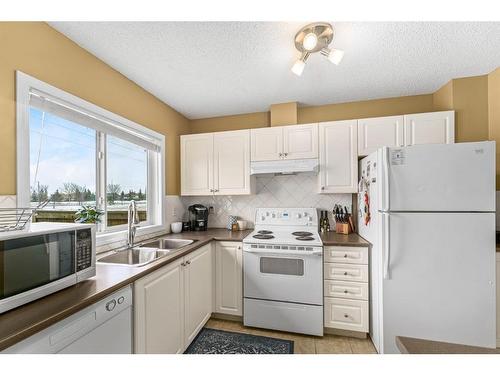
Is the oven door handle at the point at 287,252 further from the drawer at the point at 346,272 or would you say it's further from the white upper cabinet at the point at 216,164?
the white upper cabinet at the point at 216,164

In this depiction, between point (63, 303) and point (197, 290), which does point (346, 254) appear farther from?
point (63, 303)

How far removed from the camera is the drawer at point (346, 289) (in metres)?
1.93

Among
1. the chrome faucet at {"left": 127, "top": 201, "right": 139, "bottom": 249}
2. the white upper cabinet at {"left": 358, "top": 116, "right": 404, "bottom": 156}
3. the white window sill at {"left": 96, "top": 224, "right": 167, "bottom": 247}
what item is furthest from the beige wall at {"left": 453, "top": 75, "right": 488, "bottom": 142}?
the white window sill at {"left": 96, "top": 224, "right": 167, "bottom": 247}

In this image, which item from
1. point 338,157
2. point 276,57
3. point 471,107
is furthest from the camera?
point 338,157

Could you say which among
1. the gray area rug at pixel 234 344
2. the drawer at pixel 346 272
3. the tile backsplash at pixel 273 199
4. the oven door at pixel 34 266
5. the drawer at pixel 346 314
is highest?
the tile backsplash at pixel 273 199

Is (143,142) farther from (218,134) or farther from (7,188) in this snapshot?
(7,188)

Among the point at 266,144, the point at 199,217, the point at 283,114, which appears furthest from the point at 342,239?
the point at 199,217

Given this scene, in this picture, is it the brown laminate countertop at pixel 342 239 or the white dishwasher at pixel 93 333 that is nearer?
the white dishwasher at pixel 93 333

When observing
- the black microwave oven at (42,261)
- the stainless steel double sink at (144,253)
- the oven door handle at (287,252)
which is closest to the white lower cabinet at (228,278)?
the oven door handle at (287,252)

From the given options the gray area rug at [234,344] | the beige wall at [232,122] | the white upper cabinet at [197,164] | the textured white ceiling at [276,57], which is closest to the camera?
the textured white ceiling at [276,57]

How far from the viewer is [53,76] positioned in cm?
139

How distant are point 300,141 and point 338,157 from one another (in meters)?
0.44

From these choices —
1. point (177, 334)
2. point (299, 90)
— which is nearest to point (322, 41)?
point (299, 90)
